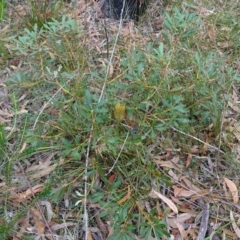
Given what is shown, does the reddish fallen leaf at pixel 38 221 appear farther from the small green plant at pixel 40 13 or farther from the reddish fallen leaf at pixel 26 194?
the small green plant at pixel 40 13

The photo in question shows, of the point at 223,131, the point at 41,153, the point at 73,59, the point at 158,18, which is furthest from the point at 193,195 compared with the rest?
the point at 158,18

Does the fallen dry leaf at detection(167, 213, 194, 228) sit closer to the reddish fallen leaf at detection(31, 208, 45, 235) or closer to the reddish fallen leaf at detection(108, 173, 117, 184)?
the reddish fallen leaf at detection(108, 173, 117, 184)

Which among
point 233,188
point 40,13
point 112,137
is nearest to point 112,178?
point 112,137

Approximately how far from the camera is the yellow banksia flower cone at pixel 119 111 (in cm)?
131

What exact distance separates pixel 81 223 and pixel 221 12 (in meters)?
1.34

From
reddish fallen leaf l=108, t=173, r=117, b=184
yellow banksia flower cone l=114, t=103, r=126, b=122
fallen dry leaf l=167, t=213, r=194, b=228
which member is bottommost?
fallen dry leaf l=167, t=213, r=194, b=228

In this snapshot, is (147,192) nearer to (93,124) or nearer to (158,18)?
(93,124)

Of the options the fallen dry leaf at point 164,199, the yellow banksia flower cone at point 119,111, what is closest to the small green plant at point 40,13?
the yellow banksia flower cone at point 119,111

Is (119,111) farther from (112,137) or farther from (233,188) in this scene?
(233,188)

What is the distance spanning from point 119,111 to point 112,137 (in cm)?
11

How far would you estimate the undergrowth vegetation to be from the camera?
1.26 meters

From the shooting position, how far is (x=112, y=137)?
1.26 meters

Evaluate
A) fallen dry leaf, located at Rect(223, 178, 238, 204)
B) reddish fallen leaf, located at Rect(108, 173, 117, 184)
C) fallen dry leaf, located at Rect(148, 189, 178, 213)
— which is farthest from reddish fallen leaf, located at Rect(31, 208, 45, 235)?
fallen dry leaf, located at Rect(223, 178, 238, 204)

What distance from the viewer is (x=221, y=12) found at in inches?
80.6
